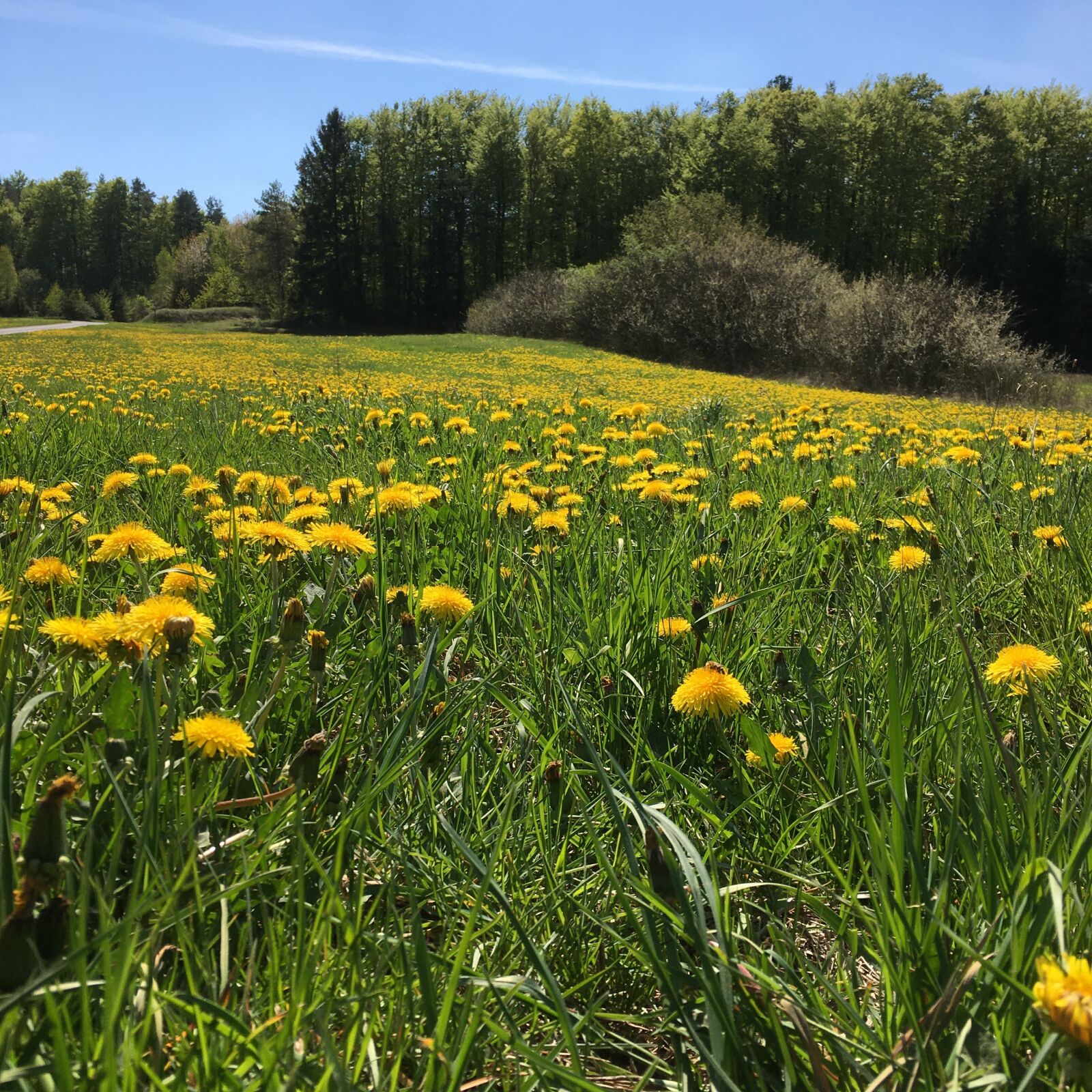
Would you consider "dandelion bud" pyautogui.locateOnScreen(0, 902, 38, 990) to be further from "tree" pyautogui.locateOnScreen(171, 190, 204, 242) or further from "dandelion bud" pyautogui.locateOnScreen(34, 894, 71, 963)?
"tree" pyautogui.locateOnScreen(171, 190, 204, 242)

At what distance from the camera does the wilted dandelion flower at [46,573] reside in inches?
56.6

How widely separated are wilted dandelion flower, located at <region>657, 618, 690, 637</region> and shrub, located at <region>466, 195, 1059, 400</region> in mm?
14727

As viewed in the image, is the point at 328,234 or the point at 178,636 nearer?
the point at 178,636

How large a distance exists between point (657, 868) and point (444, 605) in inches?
30.1

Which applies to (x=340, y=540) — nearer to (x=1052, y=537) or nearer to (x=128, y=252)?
(x=1052, y=537)

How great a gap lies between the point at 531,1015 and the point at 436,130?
188 ft

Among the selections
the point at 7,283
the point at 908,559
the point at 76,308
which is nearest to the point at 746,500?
the point at 908,559

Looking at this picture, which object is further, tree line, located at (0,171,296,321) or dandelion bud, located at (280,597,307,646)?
tree line, located at (0,171,296,321)

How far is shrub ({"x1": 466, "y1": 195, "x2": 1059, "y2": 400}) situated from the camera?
19125 mm

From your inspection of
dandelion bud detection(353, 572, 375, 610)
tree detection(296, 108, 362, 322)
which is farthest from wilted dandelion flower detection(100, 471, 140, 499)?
tree detection(296, 108, 362, 322)

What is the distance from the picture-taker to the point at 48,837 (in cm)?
67

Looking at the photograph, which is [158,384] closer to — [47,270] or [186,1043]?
[186,1043]

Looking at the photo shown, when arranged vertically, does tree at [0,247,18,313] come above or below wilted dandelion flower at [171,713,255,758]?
above

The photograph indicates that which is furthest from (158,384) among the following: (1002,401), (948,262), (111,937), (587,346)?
(948,262)
